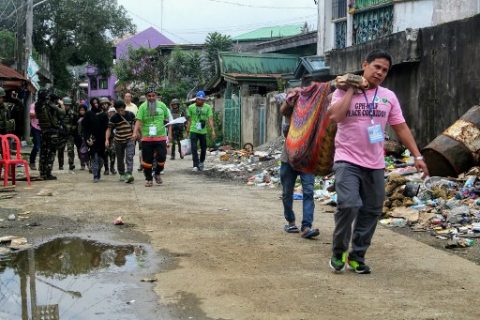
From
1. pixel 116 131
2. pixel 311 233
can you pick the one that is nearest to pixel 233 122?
pixel 116 131

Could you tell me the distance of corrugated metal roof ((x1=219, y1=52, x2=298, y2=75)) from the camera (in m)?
25.0

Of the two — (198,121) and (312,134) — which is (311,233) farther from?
(198,121)

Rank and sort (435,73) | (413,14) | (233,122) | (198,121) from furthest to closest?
(233,122), (198,121), (413,14), (435,73)

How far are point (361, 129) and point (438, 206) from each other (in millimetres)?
3363

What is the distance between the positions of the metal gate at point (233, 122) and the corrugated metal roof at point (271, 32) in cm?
2051

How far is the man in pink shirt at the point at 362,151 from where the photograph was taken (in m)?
4.63

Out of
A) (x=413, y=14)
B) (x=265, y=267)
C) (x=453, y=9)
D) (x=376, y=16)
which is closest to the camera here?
(x=265, y=267)

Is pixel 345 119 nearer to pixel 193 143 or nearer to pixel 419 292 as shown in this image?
pixel 419 292

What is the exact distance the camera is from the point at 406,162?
1020cm

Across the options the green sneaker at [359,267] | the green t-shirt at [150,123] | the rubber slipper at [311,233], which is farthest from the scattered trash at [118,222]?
the green t-shirt at [150,123]

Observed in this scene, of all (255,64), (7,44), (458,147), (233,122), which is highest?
(7,44)

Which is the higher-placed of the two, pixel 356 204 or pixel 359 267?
pixel 356 204

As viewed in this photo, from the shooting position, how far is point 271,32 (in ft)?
146

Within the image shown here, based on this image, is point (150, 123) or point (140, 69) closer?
point (150, 123)
